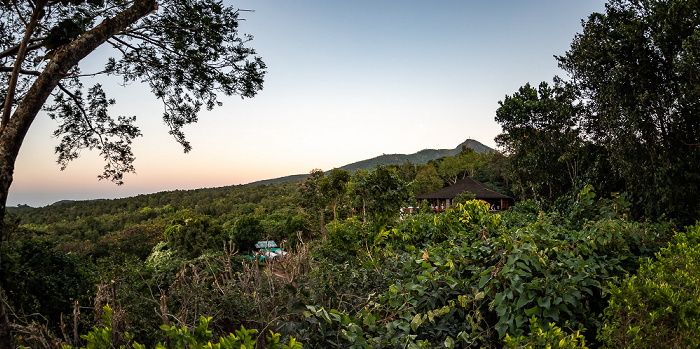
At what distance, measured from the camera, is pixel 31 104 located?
2.80 meters

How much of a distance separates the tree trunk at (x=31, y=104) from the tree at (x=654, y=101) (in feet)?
27.4

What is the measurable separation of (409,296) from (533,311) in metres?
0.67

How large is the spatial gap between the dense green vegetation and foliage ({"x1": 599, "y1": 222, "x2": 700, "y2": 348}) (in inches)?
0.4

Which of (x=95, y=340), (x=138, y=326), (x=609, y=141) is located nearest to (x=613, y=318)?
(x=95, y=340)

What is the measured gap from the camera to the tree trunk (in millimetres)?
2562

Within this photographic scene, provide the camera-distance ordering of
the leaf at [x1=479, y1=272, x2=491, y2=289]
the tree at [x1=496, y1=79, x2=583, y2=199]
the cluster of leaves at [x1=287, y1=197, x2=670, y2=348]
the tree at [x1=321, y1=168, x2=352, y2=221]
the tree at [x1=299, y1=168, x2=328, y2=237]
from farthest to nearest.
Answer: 1. the tree at [x1=299, y1=168, x2=328, y2=237]
2. the tree at [x1=321, y1=168, x2=352, y2=221]
3. the tree at [x1=496, y1=79, x2=583, y2=199]
4. the leaf at [x1=479, y1=272, x2=491, y2=289]
5. the cluster of leaves at [x1=287, y1=197, x2=670, y2=348]

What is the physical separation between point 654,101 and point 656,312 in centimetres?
644

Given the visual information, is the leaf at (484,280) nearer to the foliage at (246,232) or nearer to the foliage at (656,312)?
the foliage at (656,312)

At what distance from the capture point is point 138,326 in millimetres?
2201

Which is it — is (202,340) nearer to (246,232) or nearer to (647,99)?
(647,99)

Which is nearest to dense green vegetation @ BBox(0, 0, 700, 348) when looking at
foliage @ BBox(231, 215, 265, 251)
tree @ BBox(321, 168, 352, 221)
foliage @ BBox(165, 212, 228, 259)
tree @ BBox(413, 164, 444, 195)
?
tree @ BBox(321, 168, 352, 221)

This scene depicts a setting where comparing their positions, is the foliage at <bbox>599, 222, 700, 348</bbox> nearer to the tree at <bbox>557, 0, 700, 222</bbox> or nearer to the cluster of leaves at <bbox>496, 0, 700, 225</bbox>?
the cluster of leaves at <bbox>496, 0, 700, 225</bbox>

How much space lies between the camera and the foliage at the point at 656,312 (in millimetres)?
1685

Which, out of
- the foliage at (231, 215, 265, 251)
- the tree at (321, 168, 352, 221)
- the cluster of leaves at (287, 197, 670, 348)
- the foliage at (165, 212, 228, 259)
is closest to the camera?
the cluster of leaves at (287, 197, 670, 348)
